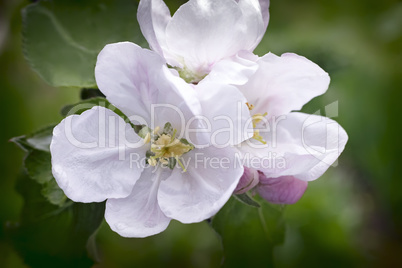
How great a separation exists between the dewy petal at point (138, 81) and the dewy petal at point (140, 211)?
0.09m

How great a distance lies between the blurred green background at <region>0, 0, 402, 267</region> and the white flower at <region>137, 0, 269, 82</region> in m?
0.58

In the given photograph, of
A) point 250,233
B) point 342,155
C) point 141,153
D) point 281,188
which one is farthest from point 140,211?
point 342,155

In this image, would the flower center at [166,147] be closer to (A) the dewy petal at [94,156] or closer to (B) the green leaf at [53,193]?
(A) the dewy petal at [94,156]

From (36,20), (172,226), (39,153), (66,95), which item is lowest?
(172,226)

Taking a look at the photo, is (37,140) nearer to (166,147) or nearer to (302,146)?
(166,147)

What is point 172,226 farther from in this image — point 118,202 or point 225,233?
point 118,202

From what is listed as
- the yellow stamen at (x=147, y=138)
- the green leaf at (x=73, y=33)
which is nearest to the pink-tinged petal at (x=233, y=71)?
the yellow stamen at (x=147, y=138)

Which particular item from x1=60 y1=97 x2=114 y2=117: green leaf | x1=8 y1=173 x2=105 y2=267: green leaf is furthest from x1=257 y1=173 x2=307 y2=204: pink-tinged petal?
x1=8 y1=173 x2=105 y2=267: green leaf

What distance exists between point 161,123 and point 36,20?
0.33m

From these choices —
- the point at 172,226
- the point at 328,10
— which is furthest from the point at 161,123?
the point at 328,10

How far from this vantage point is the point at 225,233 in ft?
2.66

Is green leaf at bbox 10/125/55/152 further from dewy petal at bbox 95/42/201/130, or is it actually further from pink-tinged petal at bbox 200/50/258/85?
pink-tinged petal at bbox 200/50/258/85

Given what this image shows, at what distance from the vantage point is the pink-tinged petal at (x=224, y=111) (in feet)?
1.83

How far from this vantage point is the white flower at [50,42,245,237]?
1.88 ft
